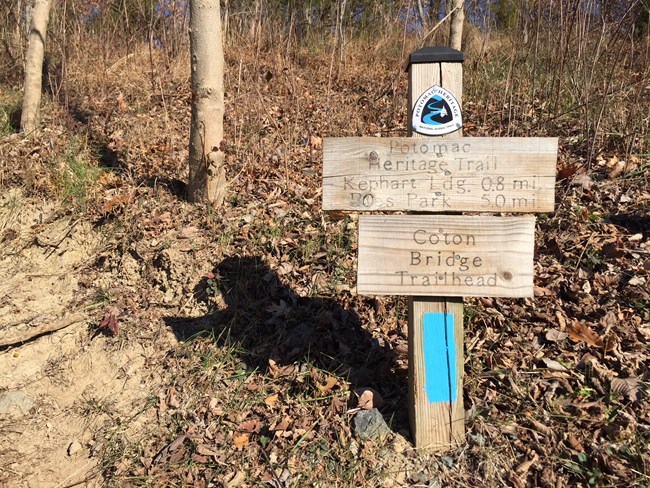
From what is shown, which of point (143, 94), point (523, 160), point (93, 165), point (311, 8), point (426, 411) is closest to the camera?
point (523, 160)

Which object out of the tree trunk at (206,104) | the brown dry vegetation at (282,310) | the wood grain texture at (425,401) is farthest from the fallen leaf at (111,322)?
the wood grain texture at (425,401)

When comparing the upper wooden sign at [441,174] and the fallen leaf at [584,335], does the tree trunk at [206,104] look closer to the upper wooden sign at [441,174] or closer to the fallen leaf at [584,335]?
the upper wooden sign at [441,174]

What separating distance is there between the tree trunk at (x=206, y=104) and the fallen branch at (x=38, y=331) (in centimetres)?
129

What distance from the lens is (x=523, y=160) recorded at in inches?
90.4

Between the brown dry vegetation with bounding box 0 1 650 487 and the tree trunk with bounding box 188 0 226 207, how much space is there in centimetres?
21

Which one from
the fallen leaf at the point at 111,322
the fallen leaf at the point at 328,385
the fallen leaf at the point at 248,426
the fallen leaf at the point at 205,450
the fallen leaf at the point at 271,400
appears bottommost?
the fallen leaf at the point at 205,450

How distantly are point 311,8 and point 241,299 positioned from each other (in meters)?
7.22

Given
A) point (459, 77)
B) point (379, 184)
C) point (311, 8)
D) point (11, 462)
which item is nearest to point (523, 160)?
point (459, 77)

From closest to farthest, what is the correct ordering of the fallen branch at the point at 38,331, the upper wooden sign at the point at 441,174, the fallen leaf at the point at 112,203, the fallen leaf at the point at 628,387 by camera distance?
the upper wooden sign at the point at 441,174, the fallen leaf at the point at 628,387, the fallen branch at the point at 38,331, the fallen leaf at the point at 112,203

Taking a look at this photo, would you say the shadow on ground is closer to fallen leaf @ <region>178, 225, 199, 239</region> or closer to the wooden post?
the wooden post

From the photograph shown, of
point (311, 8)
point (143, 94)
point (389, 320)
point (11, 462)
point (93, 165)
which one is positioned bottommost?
point (11, 462)

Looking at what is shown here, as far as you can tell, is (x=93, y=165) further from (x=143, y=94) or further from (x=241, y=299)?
(x=241, y=299)

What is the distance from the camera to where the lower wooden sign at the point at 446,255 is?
234 cm

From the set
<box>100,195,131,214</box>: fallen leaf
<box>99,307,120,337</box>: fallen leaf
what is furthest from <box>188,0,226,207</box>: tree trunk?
<box>99,307,120,337</box>: fallen leaf
